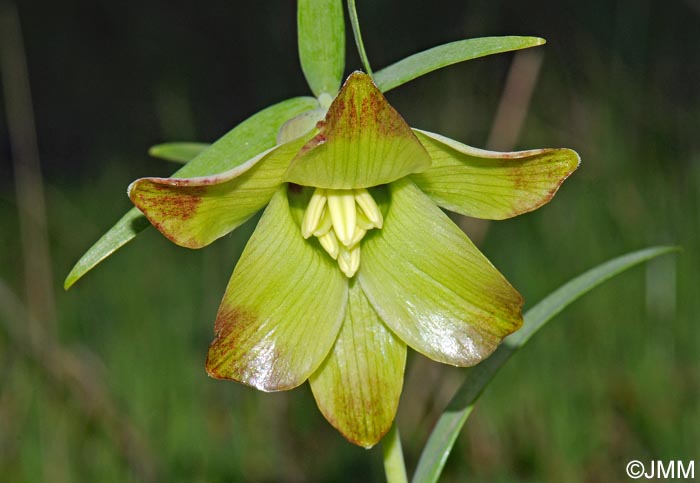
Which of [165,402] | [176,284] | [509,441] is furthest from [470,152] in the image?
[176,284]

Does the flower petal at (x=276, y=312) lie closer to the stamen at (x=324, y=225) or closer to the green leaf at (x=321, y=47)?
the stamen at (x=324, y=225)

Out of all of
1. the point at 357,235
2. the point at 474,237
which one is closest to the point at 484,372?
the point at 357,235

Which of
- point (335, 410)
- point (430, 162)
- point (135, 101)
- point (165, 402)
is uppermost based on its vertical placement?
point (430, 162)

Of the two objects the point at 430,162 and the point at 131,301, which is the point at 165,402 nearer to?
the point at 131,301

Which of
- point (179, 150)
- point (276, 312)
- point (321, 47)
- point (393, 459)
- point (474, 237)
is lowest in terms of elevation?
point (474, 237)
